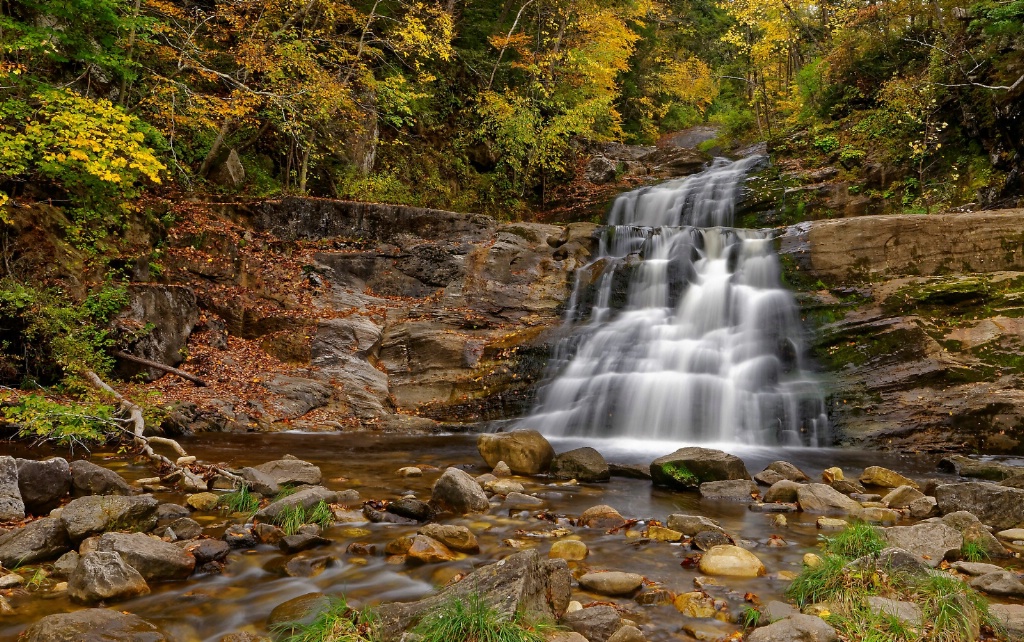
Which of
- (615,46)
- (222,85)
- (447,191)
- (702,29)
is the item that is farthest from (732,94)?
(222,85)

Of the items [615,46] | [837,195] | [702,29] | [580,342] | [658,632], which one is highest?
[702,29]

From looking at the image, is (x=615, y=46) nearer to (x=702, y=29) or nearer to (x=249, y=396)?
(x=702, y=29)

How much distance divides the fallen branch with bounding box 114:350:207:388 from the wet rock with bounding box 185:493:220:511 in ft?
17.3

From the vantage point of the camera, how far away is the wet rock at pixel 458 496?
5.79 meters

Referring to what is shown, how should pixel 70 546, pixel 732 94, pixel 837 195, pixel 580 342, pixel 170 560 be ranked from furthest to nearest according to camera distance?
pixel 732 94 < pixel 837 195 < pixel 580 342 < pixel 70 546 < pixel 170 560

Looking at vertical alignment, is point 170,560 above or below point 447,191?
below

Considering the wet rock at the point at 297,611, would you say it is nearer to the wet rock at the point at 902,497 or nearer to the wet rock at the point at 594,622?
the wet rock at the point at 594,622

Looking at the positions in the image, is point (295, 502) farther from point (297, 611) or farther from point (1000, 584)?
point (1000, 584)

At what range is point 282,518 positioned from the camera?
5.02m

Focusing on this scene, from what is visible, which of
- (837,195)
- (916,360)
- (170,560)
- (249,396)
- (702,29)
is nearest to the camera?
(170,560)

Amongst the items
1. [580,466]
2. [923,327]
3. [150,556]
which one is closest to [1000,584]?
[580,466]

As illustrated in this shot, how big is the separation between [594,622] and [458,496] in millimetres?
2628

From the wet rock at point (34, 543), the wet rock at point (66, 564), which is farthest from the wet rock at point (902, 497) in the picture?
the wet rock at point (34, 543)

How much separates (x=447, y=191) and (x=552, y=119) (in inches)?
174
